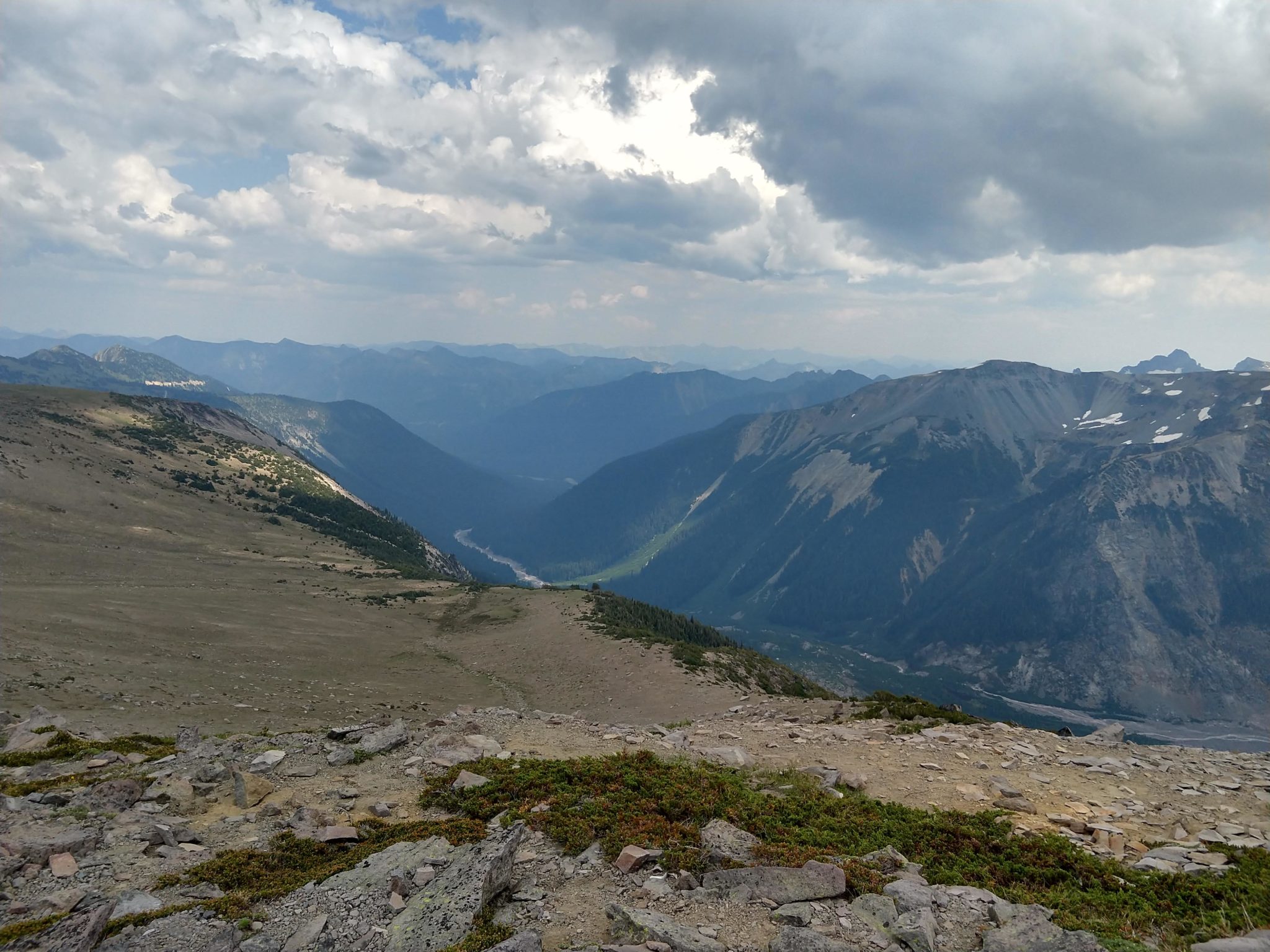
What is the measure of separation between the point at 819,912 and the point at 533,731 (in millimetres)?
16704

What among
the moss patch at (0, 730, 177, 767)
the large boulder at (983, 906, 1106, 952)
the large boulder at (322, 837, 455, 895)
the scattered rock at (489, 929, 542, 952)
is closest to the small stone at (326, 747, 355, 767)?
the moss patch at (0, 730, 177, 767)

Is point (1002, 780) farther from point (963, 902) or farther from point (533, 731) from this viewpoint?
point (533, 731)

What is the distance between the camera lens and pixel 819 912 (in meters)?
12.4

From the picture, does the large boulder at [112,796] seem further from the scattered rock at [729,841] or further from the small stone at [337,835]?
the scattered rock at [729,841]

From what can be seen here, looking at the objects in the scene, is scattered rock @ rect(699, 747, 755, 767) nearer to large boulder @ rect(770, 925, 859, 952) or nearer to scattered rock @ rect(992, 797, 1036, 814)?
scattered rock @ rect(992, 797, 1036, 814)

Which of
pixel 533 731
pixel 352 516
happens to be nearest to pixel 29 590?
pixel 533 731

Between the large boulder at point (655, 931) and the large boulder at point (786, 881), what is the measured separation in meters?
1.74

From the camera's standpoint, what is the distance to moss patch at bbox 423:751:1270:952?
42.4 feet

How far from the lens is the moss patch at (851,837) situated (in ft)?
42.4

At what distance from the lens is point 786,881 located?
43.8 feet

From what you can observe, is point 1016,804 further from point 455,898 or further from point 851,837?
point 455,898

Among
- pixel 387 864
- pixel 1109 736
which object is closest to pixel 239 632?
pixel 387 864

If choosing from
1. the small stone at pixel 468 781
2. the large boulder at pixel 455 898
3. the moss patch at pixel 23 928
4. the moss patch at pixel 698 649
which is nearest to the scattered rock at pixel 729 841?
the large boulder at pixel 455 898

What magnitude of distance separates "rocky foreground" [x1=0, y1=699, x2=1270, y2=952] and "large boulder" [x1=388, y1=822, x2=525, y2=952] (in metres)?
0.04
